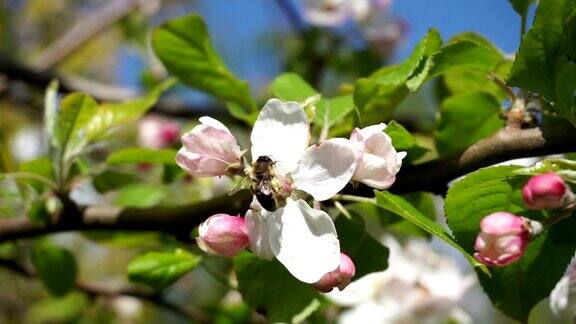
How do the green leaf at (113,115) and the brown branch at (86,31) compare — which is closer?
the green leaf at (113,115)

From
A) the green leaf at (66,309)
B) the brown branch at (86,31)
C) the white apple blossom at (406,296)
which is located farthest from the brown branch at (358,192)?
the brown branch at (86,31)

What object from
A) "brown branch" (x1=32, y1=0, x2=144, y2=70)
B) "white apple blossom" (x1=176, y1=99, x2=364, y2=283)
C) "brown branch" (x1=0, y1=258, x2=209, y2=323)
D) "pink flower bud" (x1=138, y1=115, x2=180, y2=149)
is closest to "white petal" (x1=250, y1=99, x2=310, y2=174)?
"white apple blossom" (x1=176, y1=99, x2=364, y2=283)

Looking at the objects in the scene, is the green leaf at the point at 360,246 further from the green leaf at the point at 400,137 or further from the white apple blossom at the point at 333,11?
the white apple blossom at the point at 333,11

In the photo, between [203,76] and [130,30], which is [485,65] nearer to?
Result: [203,76]

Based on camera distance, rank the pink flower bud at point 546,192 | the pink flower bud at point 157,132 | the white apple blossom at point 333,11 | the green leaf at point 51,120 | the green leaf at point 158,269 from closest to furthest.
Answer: the pink flower bud at point 546,192
the green leaf at point 158,269
the green leaf at point 51,120
the white apple blossom at point 333,11
the pink flower bud at point 157,132

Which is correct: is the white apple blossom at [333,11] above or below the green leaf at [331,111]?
below

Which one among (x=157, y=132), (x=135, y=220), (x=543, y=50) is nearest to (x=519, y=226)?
(x=543, y=50)

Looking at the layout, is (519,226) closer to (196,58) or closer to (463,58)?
(463,58)

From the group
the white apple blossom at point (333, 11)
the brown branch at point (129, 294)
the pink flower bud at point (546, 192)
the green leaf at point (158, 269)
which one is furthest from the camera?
the white apple blossom at point (333, 11)
